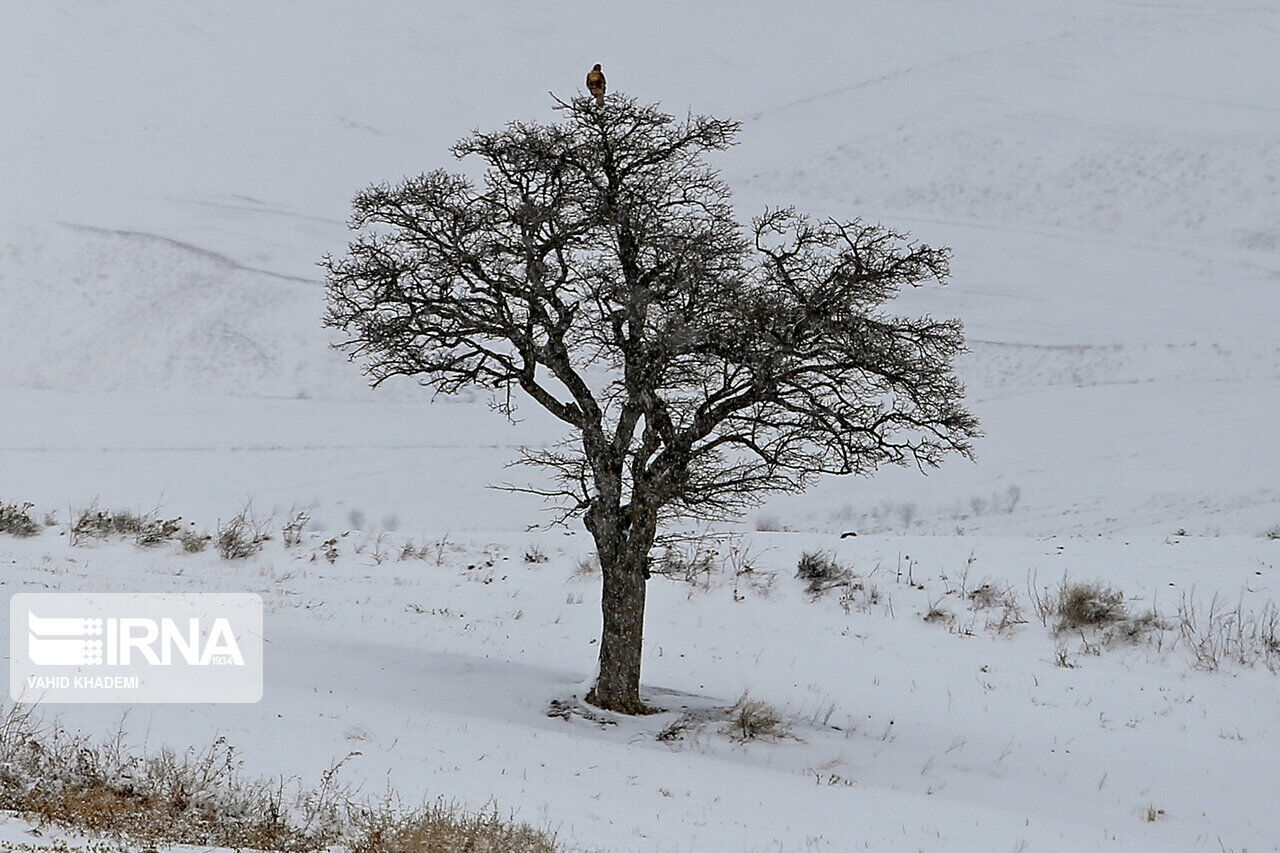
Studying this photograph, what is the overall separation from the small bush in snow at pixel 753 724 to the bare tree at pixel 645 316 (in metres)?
1.06

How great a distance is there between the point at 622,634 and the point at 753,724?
1605mm

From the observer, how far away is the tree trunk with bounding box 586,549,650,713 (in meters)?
10.9

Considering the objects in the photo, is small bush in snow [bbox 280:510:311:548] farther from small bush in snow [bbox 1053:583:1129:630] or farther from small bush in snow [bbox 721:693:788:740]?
small bush in snow [bbox 1053:583:1129:630]

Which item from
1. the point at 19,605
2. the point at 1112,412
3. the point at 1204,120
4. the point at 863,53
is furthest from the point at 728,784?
the point at 863,53

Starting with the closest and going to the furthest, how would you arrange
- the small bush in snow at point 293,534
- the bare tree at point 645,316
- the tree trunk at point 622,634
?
the bare tree at point 645,316, the tree trunk at point 622,634, the small bush in snow at point 293,534

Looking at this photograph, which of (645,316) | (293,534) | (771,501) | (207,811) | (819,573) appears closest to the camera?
(207,811)

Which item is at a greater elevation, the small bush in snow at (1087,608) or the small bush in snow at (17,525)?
the small bush in snow at (17,525)

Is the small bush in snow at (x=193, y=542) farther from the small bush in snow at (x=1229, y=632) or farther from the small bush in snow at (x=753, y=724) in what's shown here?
the small bush in snow at (x=1229, y=632)

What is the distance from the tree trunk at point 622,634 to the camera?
10.9m

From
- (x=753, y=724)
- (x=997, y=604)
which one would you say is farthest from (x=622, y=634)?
(x=997, y=604)

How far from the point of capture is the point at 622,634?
36.4 feet

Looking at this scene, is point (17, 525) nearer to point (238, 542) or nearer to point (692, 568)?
point (238, 542)

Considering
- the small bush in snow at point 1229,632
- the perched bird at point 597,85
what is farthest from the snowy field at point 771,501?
the perched bird at point 597,85

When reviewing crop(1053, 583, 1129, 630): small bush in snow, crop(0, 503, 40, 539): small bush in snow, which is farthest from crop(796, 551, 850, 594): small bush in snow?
crop(0, 503, 40, 539): small bush in snow
